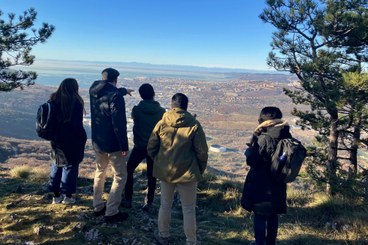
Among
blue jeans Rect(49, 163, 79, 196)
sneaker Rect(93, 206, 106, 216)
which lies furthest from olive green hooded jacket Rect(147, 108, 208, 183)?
blue jeans Rect(49, 163, 79, 196)

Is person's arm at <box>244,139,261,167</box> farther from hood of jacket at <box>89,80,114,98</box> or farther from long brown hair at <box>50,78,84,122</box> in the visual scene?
long brown hair at <box>50,78,84,122</box>

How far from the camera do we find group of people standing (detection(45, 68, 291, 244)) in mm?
3859

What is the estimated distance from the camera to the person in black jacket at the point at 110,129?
4457mm

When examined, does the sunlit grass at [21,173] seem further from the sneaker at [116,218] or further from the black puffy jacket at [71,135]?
the sneaker at [116,218]

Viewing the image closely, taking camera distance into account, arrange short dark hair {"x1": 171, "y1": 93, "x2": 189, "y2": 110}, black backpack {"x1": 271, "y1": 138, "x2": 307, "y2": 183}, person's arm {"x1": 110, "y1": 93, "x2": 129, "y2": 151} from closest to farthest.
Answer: black backpack {"x1": 271, "y1": 138, "x2": 307, "y2": 183} → short dark hair {"x1": 171, "y1": 93, "x2": 189, "y2": 110} → person's arm {"x1": 110, "y1": 93, "x2": 129, "y2": 151}

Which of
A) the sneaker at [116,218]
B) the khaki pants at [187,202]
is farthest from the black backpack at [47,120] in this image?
the khaki pants at [187,202]

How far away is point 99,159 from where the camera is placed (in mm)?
4770

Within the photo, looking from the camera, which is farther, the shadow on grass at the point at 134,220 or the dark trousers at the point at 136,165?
the dark trousers at the point at 136,165

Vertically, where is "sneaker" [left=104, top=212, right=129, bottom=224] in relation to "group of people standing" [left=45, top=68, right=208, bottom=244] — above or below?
→ below

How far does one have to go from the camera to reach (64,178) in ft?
16.9

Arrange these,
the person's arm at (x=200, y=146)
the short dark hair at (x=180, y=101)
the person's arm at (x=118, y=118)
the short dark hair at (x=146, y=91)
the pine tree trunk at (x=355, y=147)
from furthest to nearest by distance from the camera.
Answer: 1. the pine tree trunk at (x=355, y=147)
2. the short dark hair at (x=146, y=91)
3. the person's arm at (x=118, y=118)
4. the short dark hair at (x=180, y=101)
5. the person's arm at (x=200, y=146)

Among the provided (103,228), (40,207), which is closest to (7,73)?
(40,207)

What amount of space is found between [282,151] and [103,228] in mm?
2727

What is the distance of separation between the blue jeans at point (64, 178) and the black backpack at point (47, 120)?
59cm
